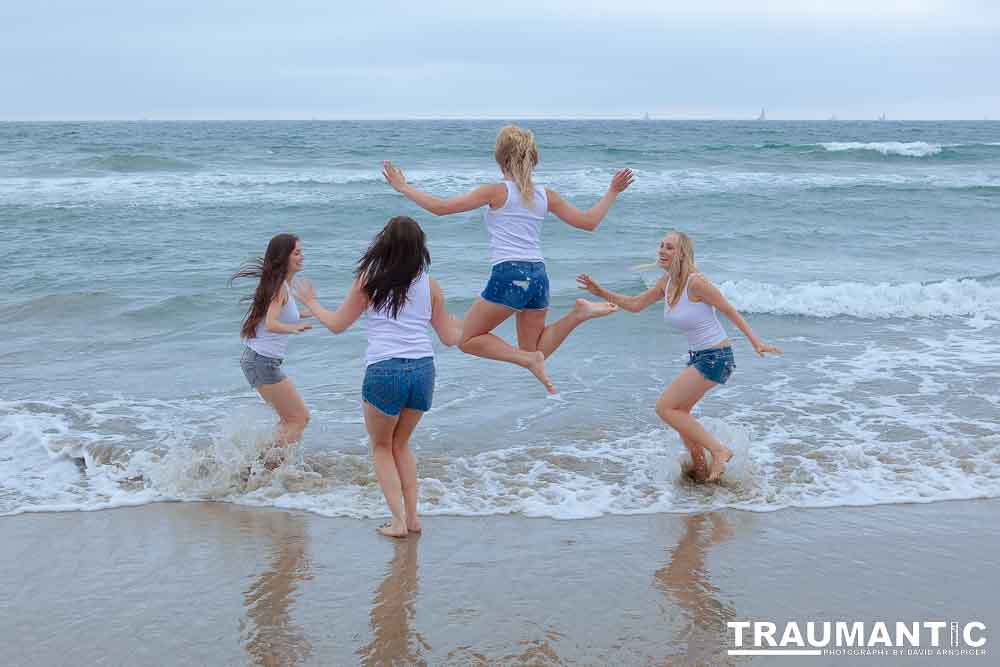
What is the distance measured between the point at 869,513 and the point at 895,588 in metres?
1.26

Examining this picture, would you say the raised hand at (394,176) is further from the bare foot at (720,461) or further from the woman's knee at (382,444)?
the bare foot at (720,461)

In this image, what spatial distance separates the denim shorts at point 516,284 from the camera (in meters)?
6.26

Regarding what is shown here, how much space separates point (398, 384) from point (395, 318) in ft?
1.20

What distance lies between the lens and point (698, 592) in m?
5.10

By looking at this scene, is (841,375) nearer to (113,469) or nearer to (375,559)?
(375,559)

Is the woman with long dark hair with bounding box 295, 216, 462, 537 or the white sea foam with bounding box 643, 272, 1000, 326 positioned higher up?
the woman with long dark hair with bounding box 295, 216, 462, 537

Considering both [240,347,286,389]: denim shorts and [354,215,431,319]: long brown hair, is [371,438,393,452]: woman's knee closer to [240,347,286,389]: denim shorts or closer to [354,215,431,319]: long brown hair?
[354,215,431,319]: long brown hair

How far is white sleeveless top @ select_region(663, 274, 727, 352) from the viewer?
6734mm

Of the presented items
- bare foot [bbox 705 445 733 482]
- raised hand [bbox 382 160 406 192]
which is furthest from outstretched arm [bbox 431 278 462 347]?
bare foot [bbox 705 445 733 482]

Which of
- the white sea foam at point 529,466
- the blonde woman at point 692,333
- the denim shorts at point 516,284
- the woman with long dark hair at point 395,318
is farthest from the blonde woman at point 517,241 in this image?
the white sea foam at point 529,466

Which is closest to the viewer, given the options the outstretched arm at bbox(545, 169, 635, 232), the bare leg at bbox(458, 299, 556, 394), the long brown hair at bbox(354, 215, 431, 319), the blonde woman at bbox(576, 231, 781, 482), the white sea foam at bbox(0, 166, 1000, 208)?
the long brown hair at bbox(354, 215, 431, 319)

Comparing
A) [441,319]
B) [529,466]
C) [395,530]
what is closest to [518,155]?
[441,319]

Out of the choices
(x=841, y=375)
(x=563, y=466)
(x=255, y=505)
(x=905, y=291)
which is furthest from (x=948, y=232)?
(x=255, y=505)

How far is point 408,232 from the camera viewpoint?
5238 millimetres
